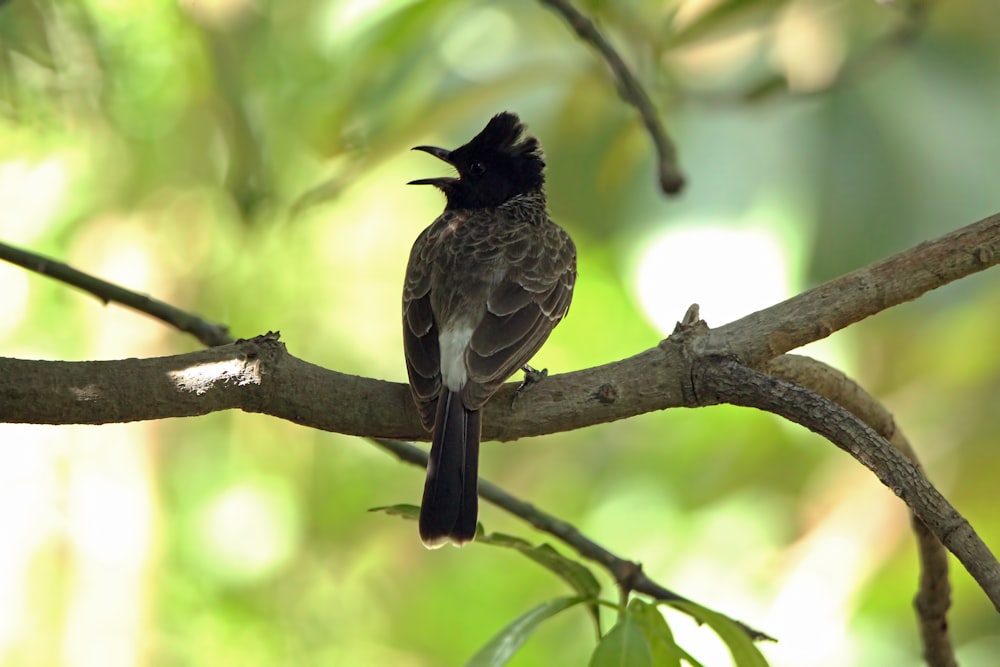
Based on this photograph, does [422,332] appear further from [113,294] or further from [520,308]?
[113,294]

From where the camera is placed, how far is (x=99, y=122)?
4.24 metres

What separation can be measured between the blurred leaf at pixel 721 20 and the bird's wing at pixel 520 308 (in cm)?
74

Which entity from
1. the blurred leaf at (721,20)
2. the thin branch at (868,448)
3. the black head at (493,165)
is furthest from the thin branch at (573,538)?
the blurred leaf at (721,20)

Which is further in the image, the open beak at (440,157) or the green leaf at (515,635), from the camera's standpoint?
the open beak at (440,157)

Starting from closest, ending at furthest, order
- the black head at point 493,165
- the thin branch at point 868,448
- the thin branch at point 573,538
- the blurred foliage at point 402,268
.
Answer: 1. the thin branch at point 868,448
2. the thin branch at point 573,538
3. the blurred foliage at point 402,268
4. the black head at point 493,165

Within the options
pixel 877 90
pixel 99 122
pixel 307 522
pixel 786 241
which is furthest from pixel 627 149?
pixel 307 522

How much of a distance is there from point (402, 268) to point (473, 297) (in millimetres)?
2751

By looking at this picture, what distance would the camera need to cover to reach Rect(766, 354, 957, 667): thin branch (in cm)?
257

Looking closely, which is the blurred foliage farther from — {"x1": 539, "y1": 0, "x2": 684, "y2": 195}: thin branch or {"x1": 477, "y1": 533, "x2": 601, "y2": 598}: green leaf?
{"x1": 477, "y1": 533, "x2": 601, "y2": 598}: green leaf

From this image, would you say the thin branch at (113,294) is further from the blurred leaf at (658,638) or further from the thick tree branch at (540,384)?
the blurred leaf at (658,638)

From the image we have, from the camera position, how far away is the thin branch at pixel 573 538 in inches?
97.7

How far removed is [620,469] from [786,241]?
5.35 ft

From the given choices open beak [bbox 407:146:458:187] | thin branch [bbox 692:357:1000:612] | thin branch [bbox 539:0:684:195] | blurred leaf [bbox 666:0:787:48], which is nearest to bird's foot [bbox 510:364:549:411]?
thin branch [bbox 692:357:1000:612]

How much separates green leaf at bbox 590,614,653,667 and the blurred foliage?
174 cm
